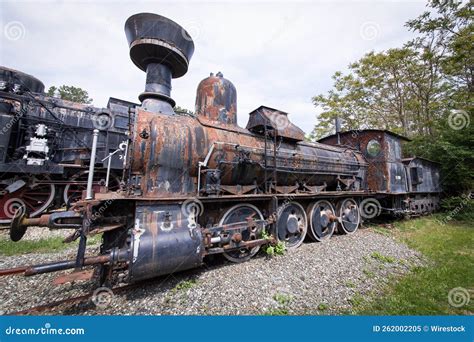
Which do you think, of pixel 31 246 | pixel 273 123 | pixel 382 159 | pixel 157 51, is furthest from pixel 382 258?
pixel 31 246

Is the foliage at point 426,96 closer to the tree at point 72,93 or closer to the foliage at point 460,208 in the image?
the foliage at point 460,208

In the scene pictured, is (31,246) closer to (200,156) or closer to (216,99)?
(200,156)

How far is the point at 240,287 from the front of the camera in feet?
10.0

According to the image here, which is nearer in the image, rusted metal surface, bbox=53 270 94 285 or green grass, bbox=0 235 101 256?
rusted metal surface, bbox=53 270 94 285

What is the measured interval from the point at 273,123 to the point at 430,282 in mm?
4153

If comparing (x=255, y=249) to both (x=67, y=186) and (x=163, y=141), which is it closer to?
(x=163, y=141)

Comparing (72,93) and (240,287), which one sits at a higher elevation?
(72,93)

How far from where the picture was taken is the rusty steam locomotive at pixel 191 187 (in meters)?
2.88

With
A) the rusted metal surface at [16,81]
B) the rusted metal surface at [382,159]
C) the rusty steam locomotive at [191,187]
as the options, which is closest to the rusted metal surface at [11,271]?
the rusty steam locomotive at [191,187]

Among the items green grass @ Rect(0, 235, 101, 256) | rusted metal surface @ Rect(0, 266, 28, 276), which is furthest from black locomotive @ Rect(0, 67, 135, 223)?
rusted metal surface @ Rect(0, 266, 28, 276)

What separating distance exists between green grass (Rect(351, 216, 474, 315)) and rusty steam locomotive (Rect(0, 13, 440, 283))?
1.90 m

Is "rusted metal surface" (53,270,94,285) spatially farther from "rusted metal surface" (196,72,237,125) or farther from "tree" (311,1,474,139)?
"tree" (311,1,474,139)

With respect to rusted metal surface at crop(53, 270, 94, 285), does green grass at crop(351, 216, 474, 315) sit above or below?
below

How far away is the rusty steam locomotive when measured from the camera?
288cm
